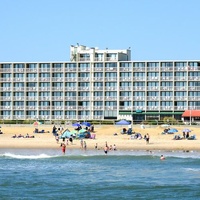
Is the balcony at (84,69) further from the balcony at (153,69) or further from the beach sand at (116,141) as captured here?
the beach sand at (116,141)

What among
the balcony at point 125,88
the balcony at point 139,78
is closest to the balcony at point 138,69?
the balcony at point 139,78

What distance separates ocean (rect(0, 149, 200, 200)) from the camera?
177 ft

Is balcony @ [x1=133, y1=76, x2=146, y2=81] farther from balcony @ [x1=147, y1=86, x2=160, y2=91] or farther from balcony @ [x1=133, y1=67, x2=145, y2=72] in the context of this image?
balcony @ [x1=147, y1=86, x2=160, y2=91]

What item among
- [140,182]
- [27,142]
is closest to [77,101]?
[27,142]

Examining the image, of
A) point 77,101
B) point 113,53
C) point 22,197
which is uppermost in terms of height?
point 113,53

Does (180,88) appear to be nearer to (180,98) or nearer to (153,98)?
(180,98)

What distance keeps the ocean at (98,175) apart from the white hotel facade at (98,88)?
52259 millimetres

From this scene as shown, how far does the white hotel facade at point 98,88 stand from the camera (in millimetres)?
136250

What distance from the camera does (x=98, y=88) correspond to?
13962cm

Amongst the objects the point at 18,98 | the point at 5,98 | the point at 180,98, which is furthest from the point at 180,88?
the point at 5,98

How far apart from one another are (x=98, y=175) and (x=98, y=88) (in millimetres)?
76269

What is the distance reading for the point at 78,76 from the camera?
140 metres

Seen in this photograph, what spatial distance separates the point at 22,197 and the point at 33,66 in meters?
91.2

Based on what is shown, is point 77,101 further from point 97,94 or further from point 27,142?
point 27,142
